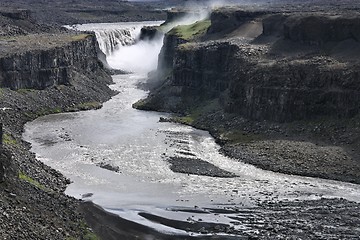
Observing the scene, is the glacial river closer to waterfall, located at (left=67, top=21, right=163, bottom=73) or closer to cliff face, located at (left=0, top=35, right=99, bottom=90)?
cliff face, located at (left=0, top=35, right=99, bottom=90)

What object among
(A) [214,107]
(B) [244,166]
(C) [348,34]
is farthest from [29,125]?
(C) [348,34]

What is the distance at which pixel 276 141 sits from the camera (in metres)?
94.1

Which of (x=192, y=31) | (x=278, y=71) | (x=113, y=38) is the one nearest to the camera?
(x=278, y=71)

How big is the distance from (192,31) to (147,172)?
78.6 m

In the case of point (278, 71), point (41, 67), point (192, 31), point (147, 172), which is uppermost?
point (192, 31)

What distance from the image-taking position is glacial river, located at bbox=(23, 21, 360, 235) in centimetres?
7162

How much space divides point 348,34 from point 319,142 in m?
27.1

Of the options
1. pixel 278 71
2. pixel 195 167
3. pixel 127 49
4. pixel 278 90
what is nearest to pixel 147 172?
pixel 195 167

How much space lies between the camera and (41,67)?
12594cm

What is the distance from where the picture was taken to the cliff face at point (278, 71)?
97.6 m

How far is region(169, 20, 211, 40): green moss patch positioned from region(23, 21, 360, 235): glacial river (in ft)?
124

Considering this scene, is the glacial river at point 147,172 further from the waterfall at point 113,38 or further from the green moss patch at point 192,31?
the waterfall at point 113,38

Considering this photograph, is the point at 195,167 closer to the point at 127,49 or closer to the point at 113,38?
the point at 113,38

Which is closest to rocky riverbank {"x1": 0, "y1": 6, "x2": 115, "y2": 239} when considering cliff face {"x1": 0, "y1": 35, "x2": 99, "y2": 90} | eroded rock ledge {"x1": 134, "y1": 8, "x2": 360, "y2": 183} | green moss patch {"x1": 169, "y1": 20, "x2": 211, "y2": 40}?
cliff face {"x1": 0, "y1": 35, "x2": 99, "y2": 90}
